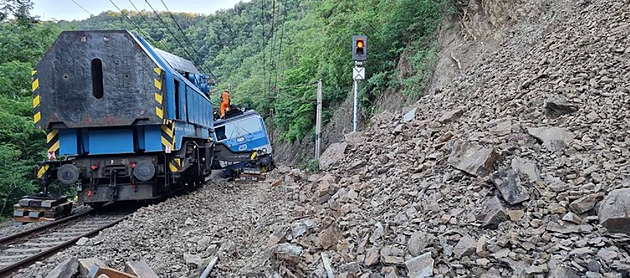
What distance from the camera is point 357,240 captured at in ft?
17.1

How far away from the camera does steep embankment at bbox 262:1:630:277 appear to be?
3885 mm

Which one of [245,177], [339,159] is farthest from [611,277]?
[245,177]

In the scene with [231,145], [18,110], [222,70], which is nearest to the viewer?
[18,110]

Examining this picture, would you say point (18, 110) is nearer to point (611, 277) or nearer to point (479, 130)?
point (479, 130)

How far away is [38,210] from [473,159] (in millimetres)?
8608

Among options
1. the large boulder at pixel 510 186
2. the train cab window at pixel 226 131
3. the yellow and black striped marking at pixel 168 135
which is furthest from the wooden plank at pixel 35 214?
the train cab window at pixel 226 131

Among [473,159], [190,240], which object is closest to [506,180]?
[473,159]

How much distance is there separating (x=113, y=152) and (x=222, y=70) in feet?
255

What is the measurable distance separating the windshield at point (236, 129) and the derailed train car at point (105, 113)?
11.0 meters

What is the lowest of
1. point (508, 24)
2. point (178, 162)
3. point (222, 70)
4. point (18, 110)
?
point (178, 162)

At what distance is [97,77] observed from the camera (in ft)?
31.3

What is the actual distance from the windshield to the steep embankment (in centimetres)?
1265

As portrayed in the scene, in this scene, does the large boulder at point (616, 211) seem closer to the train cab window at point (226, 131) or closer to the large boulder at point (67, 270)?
the large boulder at point (67, 270)

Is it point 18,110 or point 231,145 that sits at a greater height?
point 18,110
